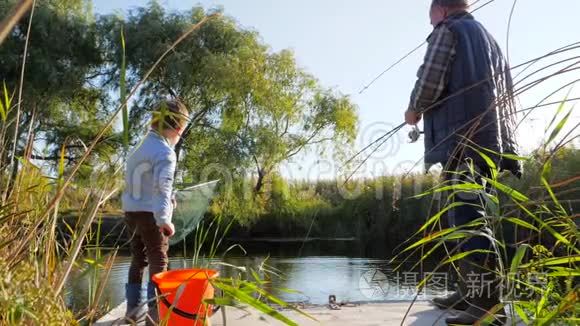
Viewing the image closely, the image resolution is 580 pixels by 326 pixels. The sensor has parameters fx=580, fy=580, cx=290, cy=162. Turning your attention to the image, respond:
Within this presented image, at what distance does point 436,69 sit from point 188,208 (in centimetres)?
185

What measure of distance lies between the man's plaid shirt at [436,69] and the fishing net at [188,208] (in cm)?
155

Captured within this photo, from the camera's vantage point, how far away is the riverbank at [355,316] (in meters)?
2.00

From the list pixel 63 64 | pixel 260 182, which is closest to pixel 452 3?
pixel 260 182

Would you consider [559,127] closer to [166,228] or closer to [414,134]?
[414,134]

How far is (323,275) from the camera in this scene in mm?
6621

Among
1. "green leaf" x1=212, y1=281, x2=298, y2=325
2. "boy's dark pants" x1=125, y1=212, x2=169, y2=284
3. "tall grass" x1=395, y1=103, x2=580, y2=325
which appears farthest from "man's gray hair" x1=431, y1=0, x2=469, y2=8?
"green leaf" x1=212, y1=281, x2=298, y2=325

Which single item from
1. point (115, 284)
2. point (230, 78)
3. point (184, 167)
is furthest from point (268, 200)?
point (115, 284)

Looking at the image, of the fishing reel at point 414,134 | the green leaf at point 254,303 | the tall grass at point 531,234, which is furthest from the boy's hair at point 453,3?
the green leaf at point 254,303

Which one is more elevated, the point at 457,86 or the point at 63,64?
the point at 63,64

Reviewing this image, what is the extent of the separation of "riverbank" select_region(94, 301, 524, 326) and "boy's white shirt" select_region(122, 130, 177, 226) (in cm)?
41

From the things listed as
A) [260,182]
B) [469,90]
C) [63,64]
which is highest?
[63,64]

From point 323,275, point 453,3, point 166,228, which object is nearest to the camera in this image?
point 453,3

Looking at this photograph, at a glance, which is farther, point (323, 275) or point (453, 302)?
point (323, 275)

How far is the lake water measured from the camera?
4.14m
